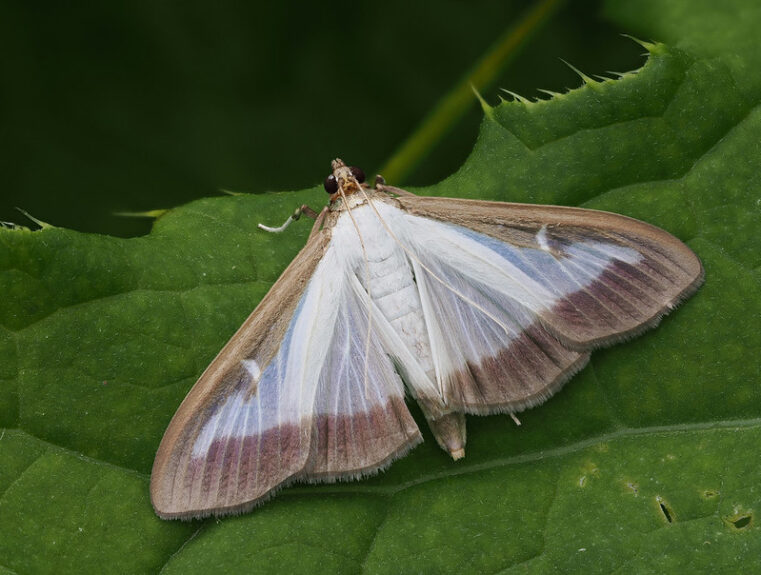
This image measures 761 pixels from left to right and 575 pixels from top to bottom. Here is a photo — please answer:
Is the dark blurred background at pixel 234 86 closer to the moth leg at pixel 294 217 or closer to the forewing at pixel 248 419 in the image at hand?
the moth leg at pixel 294 217

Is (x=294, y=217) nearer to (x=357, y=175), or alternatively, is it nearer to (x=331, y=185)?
(x=331, y=185)

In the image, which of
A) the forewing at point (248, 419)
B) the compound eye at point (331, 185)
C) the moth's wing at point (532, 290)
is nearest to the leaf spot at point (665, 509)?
the moth's wing at point (532, 290)

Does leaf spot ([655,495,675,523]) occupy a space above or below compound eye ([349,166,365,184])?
below

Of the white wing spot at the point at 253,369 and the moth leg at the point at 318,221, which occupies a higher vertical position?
the moth leg at the point at 318,221

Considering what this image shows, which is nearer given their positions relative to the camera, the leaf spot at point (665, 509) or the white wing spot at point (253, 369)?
the leaf spot at point (665, 509)

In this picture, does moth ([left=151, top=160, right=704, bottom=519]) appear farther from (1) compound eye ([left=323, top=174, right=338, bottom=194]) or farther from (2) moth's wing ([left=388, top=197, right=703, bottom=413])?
(1) compound eye ([left=323, top=174, right=338, bottom=194])

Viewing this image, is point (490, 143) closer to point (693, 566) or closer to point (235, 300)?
point (235, 300)

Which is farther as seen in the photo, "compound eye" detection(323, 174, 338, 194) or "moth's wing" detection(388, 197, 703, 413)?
"compound eye" detection(323, 174, 338, 194)

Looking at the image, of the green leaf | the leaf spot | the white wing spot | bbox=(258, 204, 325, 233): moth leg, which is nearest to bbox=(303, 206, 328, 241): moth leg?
bbox=(258, 204, 325, 233): moth leg
